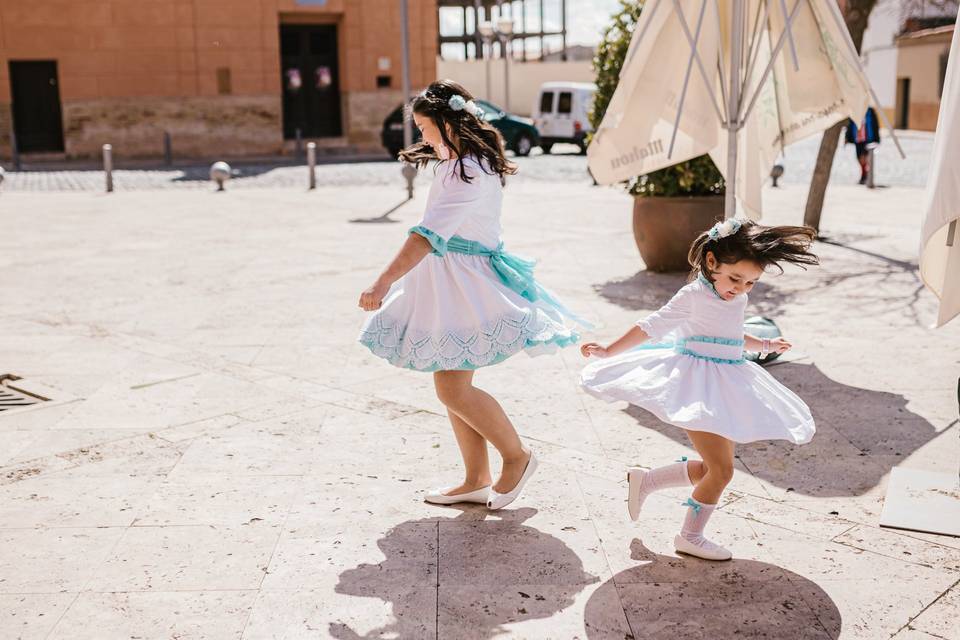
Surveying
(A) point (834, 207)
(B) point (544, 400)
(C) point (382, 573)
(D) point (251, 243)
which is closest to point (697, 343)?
(C) point (382, 573)

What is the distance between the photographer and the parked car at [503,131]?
27.1m

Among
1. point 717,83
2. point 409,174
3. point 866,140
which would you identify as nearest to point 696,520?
point 717,83

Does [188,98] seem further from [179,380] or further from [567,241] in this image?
[179,380]

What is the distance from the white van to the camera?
1152 inches

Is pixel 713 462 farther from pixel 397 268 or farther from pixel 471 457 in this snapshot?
pixel 397 268

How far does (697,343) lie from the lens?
12.4 ft

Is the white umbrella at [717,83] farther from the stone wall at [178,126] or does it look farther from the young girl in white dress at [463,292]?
the stone wall at [178,126]

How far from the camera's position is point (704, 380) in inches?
146

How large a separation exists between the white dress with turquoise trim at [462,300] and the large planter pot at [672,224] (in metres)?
5.17

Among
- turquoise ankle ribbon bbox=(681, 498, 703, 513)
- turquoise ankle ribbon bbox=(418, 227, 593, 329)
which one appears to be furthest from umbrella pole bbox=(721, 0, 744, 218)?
turquoise ankle ribbon bbox=(681, 498, 703, 513)

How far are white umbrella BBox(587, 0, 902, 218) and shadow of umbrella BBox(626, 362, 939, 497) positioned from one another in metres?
1.55

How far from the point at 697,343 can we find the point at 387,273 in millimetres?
1137

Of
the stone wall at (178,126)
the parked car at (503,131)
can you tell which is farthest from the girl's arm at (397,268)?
the stone wall at (178,126)

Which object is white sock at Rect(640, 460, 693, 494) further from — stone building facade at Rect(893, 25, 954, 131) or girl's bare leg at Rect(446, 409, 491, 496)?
stone building facade at Rect(893, 25, 954, 131)
